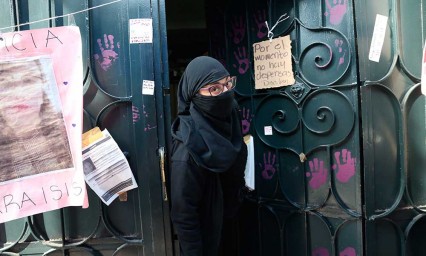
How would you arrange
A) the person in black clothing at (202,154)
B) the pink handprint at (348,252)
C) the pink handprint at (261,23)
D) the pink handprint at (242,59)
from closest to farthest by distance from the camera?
the person in black clothing at (202,154)
the pink handprint at (348,252)
the pink handprint at (261,23)
the pink handprint at (242,59)

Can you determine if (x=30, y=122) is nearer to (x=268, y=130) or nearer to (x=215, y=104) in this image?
(x=215, y=104)

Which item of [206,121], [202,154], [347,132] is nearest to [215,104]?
[206,121]

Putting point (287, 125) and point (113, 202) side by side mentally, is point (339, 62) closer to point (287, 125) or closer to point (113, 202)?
point (287, 125)

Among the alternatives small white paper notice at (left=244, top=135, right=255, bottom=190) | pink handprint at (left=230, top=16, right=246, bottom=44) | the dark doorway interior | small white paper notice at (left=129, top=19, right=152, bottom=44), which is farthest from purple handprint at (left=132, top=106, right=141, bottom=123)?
the dark doorway interior

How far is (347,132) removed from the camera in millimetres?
1998

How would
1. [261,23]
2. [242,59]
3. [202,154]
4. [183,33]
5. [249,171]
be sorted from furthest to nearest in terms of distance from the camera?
[183,33] → [242,59] → [261,23] → [249,171] → [202,154]

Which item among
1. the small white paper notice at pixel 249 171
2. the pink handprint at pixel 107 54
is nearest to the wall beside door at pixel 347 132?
the small white paper notice at pixel 249 171

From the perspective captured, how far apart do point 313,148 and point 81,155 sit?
1.39 metres

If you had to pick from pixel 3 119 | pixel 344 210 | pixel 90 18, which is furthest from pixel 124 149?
pixel 344 210

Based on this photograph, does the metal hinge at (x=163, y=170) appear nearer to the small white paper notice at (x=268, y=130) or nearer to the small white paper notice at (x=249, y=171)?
the small white paper notice at (x=249, y=171)

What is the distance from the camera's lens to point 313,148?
215cm

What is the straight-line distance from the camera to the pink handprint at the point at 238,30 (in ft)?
8.30

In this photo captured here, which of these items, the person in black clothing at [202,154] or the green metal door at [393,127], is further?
the green metal door at [393,127]

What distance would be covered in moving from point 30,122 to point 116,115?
449mm
